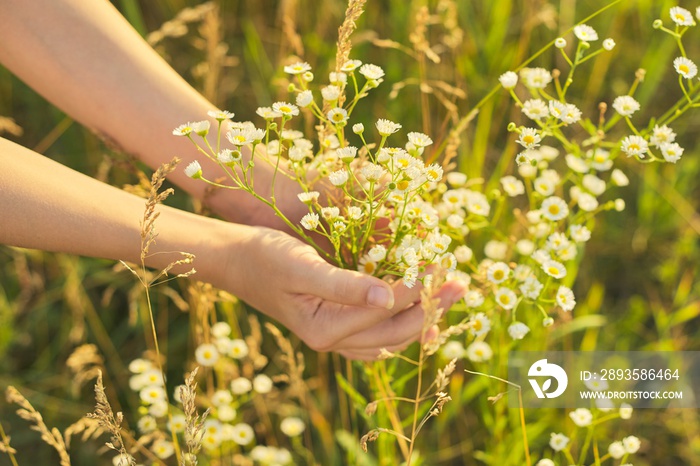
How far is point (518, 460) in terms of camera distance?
119 centimetres

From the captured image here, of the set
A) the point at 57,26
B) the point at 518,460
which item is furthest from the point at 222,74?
the point at 518,460

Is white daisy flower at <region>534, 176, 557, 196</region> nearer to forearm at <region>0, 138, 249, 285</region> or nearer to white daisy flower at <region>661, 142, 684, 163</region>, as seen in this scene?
white daisy flower at <region>661, 142, 684, 163</region>

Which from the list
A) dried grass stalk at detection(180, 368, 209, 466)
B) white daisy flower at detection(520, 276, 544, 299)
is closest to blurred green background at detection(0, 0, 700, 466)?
white daisy flower at detection(520, 276, 544, 299)

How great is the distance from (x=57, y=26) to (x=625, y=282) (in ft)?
4.43

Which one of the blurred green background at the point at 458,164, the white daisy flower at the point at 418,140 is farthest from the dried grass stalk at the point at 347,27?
the blurred green background at the point at 458,164

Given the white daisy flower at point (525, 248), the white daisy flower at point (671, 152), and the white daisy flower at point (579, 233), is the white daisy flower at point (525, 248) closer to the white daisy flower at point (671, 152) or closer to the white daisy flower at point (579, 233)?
the white daisy flower at point (579, 233)

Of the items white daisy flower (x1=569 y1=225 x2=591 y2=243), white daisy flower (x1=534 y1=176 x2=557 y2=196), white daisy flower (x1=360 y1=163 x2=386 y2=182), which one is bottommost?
white daisy flower (x1=569 y1=225 x2=591 y2=243)

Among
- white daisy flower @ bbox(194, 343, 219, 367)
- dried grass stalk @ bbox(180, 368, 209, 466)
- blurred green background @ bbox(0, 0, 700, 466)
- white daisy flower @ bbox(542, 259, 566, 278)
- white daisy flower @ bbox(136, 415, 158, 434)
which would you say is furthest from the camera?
blurred green background @ bbox(0, 0, 700, 466)

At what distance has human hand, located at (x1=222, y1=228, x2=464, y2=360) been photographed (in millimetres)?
938

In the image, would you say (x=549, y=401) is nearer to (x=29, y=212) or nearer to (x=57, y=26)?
(x=29, y=212)

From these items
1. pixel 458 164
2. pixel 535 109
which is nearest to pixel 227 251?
pixel 535 109

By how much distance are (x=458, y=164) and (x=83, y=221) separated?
100 centimetres

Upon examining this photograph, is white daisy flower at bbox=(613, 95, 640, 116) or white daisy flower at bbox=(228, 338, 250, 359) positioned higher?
white daisy flower at bbox=(613, 95, 640, 116)

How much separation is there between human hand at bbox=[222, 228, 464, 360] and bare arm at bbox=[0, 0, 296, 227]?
174mm
